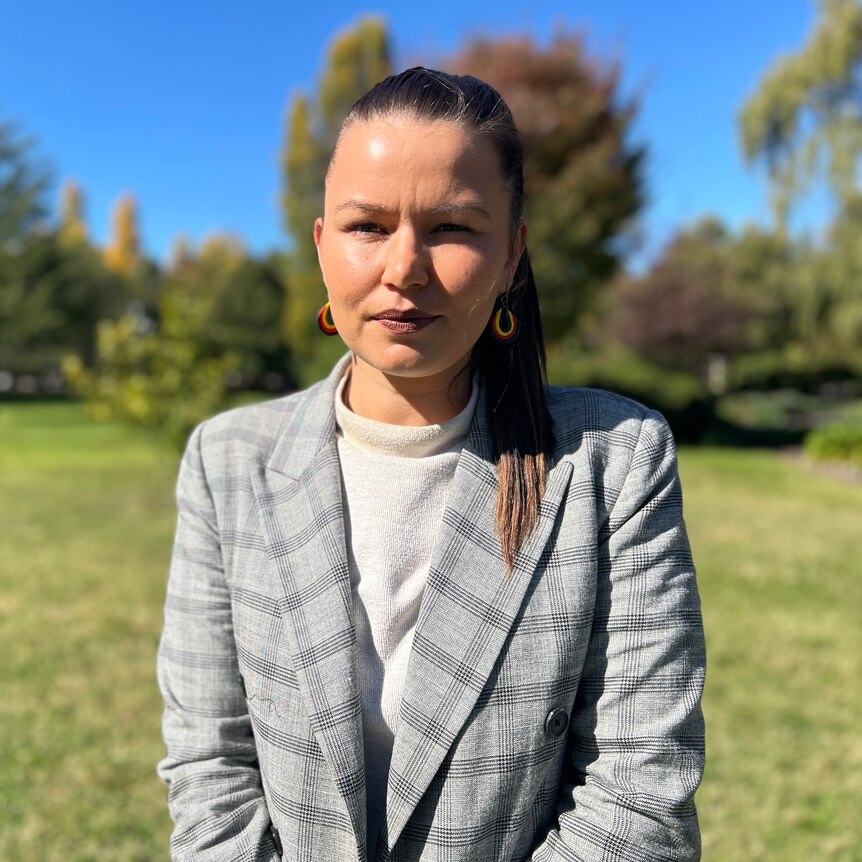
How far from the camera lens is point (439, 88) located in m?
1.21

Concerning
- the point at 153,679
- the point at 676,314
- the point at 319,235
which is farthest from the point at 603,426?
the point at 676,314

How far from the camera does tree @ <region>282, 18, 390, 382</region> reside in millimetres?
27094

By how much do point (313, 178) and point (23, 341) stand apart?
1322 cm

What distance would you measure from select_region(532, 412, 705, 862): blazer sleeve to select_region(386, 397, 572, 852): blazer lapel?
0.42 ft

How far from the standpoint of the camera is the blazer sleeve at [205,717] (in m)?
1.33

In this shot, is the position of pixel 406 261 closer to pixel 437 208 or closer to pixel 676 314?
pixel 437 208

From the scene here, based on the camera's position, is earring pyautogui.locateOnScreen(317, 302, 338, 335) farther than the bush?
No

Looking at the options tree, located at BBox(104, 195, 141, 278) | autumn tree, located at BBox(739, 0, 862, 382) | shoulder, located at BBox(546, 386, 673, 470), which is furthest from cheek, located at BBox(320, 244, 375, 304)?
tree, located at BBox(104, 195, 141, 278)

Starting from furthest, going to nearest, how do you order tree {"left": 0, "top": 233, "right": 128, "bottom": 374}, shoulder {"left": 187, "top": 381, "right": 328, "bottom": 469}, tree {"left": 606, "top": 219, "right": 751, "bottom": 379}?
tree {"left": 0, "top": 233, "right": 128, "bottom": 374} → tree {"left": 606, "top": 219, "right": 751, "bottom": 379} → shoulder {"left": 187, "top": 381, "right": 328, "bottom": 469}

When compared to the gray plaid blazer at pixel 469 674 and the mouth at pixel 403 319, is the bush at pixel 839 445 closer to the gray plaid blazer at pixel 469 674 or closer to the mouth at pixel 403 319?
the gray plaid blazer at pixel 469 674

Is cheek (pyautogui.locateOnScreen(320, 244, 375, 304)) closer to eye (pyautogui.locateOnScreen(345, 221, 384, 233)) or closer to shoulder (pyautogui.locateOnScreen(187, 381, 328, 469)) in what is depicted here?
eye (pyautogui.locateOnScreen(345, 221, 384, 233))

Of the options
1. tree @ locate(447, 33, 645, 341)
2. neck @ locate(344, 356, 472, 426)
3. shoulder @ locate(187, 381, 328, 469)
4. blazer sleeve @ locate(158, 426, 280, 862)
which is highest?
tree @ locate(447, 33, 645, 341)

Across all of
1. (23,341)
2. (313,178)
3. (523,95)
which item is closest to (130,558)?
(523,95)

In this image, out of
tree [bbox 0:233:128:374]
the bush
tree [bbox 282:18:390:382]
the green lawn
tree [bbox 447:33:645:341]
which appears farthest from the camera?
tree [bbox 0:233:128:374]
